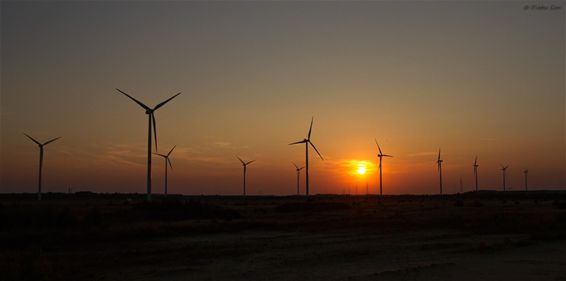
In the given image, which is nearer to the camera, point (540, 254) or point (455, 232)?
point (540, 254)

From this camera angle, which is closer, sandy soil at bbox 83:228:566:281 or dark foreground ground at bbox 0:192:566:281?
sandy soil at bbox 83:228:566:281

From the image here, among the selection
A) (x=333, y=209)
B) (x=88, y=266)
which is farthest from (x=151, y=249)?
(x=333, y=209)

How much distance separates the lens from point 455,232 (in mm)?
44438

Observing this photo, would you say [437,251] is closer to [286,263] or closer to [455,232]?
[286,263]

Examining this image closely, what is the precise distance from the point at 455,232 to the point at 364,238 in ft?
27.5

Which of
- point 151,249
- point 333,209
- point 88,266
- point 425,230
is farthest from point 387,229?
point 333,209

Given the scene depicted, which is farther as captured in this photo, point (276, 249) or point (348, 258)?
point (276, 249)

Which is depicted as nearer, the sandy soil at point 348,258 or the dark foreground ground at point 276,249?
the sandy soil at point 348,258

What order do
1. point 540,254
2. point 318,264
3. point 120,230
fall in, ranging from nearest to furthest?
point 318,264 < point 540,254 < point 120,230

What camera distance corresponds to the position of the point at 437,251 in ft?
105

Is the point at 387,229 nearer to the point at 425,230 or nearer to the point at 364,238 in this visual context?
the point at 425,230

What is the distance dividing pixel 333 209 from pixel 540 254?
192ft

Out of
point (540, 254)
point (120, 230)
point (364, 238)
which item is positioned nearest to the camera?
point (540, 254)

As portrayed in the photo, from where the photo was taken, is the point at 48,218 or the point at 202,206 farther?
the point at 202,206
